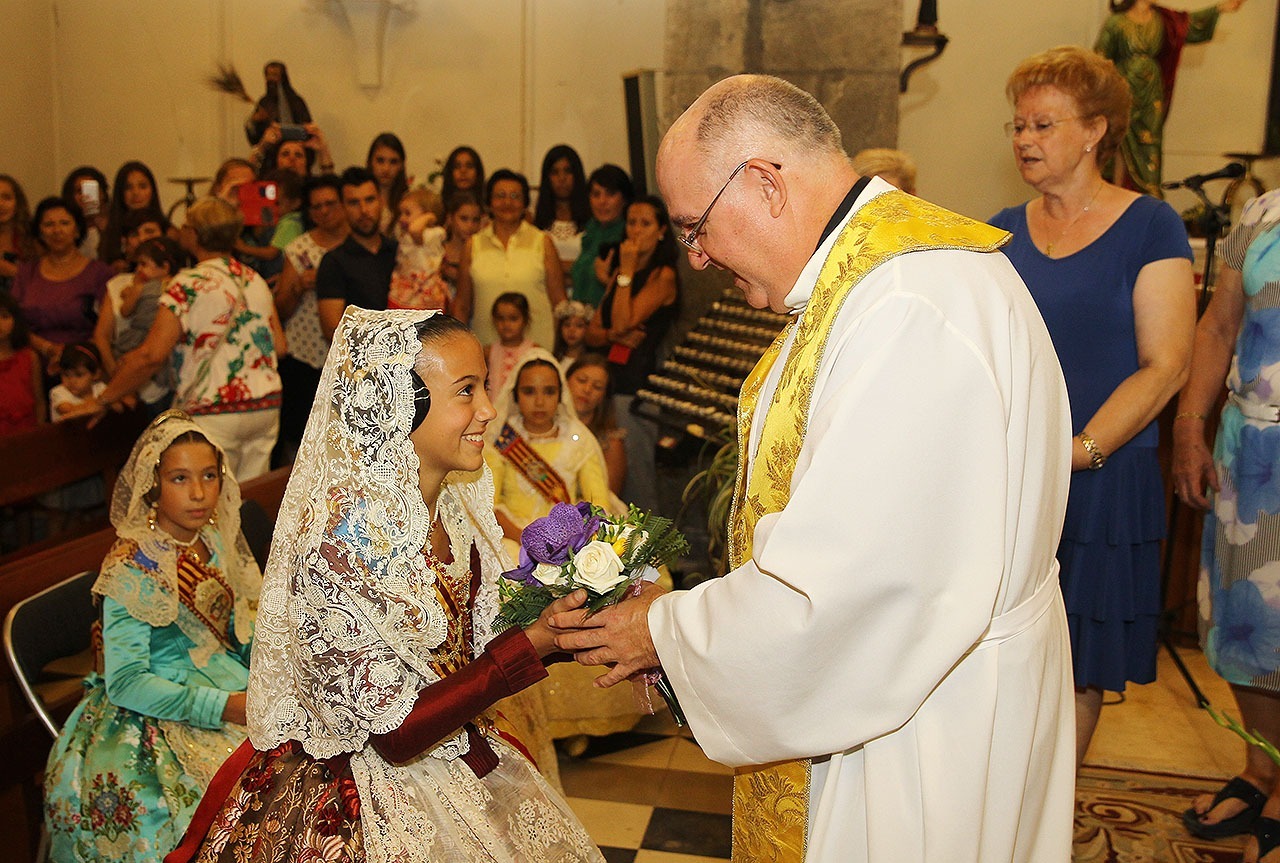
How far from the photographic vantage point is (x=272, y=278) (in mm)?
6828

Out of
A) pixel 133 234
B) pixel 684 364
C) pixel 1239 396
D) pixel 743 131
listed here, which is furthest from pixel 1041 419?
pixel 133 234

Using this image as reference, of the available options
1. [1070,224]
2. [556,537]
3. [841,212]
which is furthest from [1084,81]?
[556,537]

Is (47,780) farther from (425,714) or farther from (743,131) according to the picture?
(743,131)

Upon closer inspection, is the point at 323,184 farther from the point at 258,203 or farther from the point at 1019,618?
the point at 1019,618

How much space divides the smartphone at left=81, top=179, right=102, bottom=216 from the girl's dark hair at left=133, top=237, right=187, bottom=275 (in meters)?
1.96

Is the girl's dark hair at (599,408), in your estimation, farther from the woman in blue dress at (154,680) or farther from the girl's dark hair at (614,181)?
the woman in blue dress at (154,680)

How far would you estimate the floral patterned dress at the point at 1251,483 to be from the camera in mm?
3201

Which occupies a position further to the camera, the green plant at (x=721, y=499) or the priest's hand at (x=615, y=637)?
the green plant at (x=721, y=499)

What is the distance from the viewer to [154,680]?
291cm

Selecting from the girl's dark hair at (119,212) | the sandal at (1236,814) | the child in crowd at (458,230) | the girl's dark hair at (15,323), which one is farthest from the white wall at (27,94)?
the sandal at (1236,814)

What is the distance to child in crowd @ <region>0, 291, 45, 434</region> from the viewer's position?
5688 millimetres

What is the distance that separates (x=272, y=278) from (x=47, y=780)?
432cm

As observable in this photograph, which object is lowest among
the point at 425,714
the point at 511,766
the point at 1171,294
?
the point at 511,766

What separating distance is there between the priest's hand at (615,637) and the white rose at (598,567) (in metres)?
0.05
